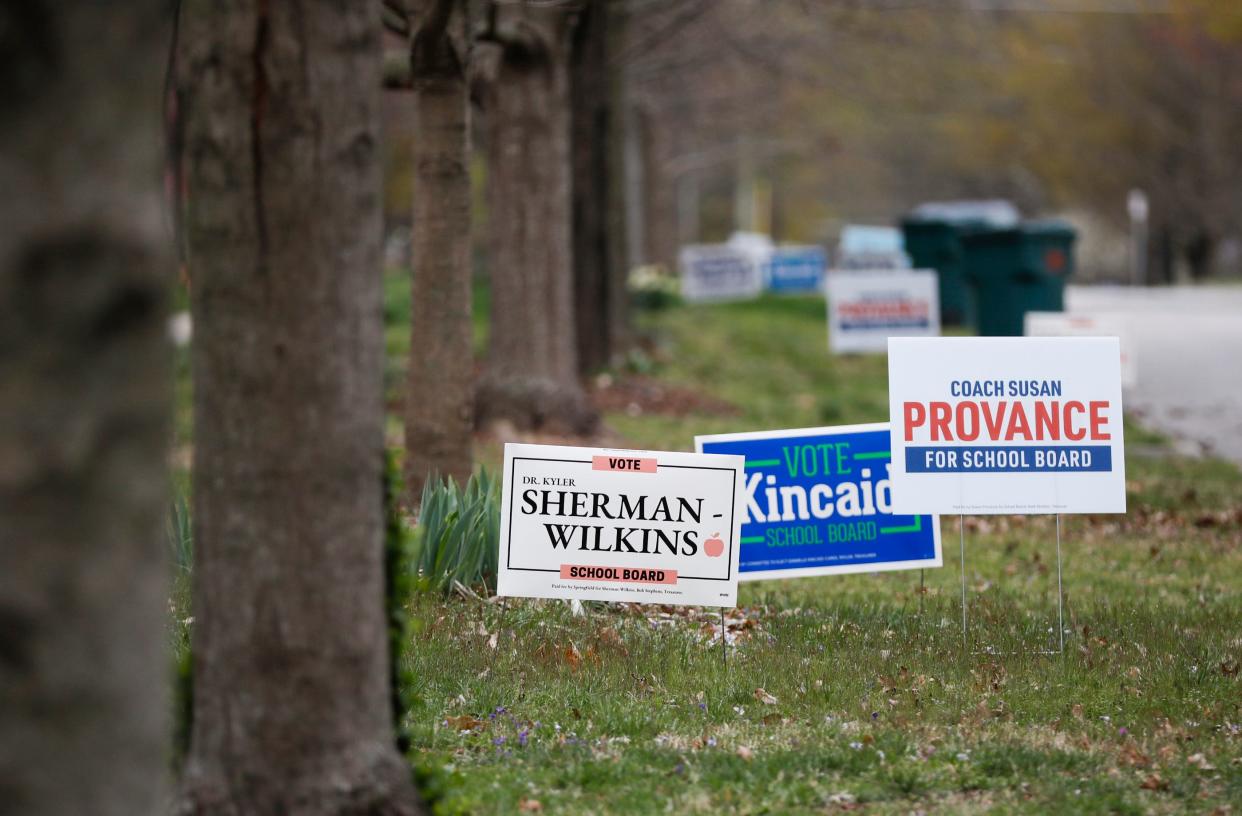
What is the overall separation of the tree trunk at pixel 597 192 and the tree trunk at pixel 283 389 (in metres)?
14.2

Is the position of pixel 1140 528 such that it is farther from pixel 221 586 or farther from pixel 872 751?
Answer: pixel 221 586

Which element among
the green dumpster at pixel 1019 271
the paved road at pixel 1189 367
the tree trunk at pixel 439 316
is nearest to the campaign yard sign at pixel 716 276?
the paved road at pixel 1189 367

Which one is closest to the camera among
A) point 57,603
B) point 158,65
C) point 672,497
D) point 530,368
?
point 57,603

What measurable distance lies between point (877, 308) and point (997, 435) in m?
15.0

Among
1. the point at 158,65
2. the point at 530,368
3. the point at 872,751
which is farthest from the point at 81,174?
the point at 530,368

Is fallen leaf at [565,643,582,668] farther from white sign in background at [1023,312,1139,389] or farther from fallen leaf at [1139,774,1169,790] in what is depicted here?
white sign in background at [1023,312,1139,389]

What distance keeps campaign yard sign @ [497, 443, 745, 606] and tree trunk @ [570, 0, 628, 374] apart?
11.5 m

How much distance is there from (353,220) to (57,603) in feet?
4.50

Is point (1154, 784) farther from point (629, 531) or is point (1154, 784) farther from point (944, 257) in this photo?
point (944, 257)

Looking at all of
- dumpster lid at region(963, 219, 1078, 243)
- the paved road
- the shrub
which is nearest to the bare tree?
the shrub

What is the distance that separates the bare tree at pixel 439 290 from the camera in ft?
31.2

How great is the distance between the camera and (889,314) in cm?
2192

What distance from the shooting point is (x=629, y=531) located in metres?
6.86

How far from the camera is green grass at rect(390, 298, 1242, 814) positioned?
5.17 metres
